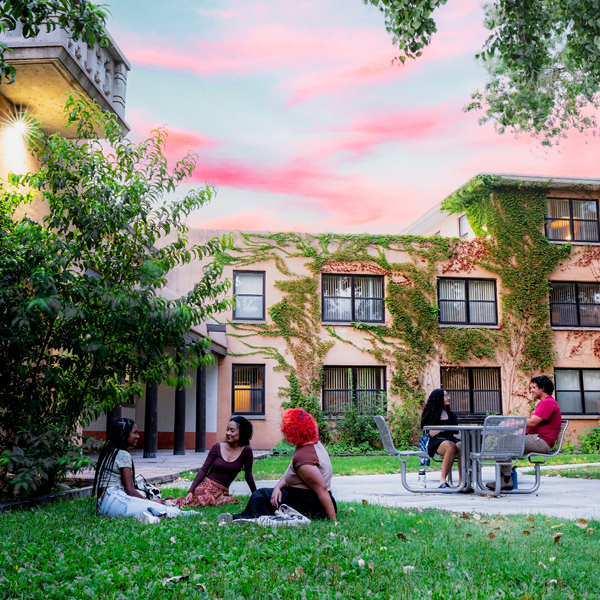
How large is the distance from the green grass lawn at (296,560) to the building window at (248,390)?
15625 mm

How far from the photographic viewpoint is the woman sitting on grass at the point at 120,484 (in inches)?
212

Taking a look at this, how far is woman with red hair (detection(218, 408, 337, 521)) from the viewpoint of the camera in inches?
203

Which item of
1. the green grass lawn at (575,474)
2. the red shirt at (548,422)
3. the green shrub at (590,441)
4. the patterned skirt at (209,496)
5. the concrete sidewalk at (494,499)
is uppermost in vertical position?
the red shirt at (548,422)

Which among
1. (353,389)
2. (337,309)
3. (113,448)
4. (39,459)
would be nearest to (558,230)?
(337,309)

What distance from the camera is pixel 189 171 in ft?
25.5

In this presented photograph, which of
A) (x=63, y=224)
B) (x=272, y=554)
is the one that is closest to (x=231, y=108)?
(x=63, y=224)

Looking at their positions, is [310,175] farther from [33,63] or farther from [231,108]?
[33,63]

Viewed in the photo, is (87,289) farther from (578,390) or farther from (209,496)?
(578,390)

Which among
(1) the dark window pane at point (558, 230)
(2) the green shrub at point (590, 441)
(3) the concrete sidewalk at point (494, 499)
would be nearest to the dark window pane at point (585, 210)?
(1) the dark window pane at point (558, 230)

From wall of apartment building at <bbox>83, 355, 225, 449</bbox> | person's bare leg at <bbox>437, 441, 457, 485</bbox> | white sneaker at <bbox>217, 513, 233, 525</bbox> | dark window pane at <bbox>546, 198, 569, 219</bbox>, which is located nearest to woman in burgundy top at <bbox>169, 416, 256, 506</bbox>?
white sneaker at <bbox>217, 513, 233, 525</bbox>

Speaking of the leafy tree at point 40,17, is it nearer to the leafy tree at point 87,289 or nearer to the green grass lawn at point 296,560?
the leafy tree at point 87,289

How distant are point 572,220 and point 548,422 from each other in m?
17.0

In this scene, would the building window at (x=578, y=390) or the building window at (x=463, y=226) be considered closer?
the building window at (x=578, y=390)

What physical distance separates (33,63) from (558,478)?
10.1 m
